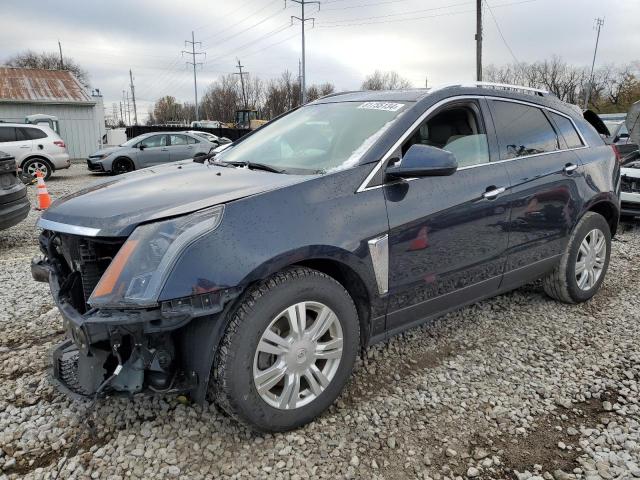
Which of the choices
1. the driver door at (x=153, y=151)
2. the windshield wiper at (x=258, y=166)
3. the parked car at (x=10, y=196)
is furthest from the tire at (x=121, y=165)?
the windshield wiper at (x=258, y=166)

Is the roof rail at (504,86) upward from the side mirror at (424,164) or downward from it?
upward

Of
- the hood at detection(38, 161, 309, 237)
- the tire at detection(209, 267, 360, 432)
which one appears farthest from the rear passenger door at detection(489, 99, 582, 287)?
the hood at detection(38, 161, 309, 237)

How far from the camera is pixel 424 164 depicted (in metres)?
2.55

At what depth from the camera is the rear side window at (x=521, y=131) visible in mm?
3350

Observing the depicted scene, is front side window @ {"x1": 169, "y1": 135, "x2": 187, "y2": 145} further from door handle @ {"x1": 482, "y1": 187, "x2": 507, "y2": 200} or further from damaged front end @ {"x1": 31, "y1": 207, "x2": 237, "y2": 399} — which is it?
damaged front end @ {"x1": 31, "y1": 207, "x2": 237, "y2": 399}

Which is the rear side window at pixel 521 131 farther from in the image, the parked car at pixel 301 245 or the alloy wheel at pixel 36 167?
the alloy wheel at pixel 36 167

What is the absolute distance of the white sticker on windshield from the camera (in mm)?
2960

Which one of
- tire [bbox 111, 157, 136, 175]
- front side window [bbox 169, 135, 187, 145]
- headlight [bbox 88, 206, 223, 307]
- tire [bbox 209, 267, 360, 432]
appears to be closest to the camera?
headlight [bbox 88, 206, 223, 307]

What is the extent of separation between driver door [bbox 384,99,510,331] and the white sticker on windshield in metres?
0.21

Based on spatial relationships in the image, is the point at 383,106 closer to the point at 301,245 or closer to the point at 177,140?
the point at 301,245

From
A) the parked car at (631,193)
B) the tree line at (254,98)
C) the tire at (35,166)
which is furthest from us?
the tree line at (254,98)

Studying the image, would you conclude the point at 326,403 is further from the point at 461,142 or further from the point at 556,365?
the point at 461,142

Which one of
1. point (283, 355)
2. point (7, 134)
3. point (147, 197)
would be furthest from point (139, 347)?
point (7, 134)

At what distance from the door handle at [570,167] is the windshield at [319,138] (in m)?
1.60
